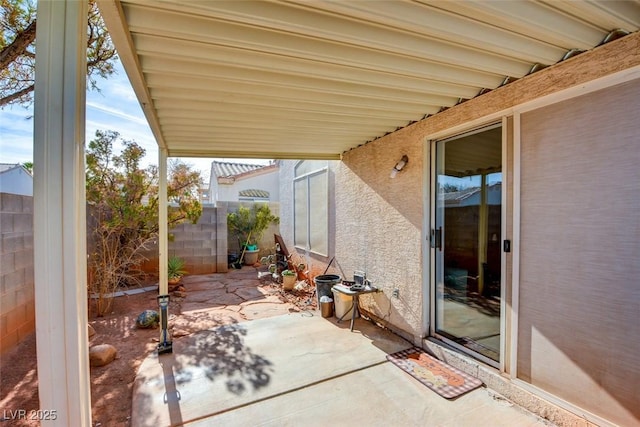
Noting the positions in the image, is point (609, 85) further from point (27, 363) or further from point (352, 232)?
point (27, 363)

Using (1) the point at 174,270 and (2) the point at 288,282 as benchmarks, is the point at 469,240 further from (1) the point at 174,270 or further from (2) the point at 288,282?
(1) the point at 174,270

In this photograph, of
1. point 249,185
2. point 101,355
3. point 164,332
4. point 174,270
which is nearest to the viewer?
point 101,355

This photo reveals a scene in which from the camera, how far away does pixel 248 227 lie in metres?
10.5

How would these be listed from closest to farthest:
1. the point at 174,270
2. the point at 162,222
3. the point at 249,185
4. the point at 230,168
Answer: the point at 162,222, the point at 174,270, the point at 249,185, the point at 230,168

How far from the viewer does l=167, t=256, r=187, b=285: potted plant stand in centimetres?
714

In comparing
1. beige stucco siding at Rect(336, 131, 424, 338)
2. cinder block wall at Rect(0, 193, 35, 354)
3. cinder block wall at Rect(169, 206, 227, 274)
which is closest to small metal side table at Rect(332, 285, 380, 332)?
beige stucco siding at Rect(336, 131, 424, 338)

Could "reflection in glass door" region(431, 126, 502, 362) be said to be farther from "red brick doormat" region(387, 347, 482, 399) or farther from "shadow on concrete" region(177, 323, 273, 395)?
"shadow on concrete" region(177, 323, 273, 395)

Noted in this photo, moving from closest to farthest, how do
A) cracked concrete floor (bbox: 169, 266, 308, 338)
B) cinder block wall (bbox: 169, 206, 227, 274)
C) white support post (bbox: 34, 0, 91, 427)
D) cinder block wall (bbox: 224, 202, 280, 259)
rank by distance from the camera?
white support post (bbox: 34, 0, 91, 427), cracked concrete floor (bbox: 169, 266, 308, 338), cinder block wall (bbox: 169, 206, 227, 274), cinder block wall (bbox: 224, 202, 280, 259)

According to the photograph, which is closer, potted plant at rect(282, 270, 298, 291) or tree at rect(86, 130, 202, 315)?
tree at rect(86, 130, 202, 315)

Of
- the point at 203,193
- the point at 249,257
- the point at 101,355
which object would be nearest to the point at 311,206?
the point at 249,257

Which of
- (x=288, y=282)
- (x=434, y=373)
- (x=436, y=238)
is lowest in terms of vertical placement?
(x=434, y=373)

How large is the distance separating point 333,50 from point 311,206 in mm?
5499

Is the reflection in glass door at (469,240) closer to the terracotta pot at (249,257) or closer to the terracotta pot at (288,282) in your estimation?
the terracotta pot at (288,282)

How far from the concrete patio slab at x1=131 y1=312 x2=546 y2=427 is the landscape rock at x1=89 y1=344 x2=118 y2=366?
0.48m
